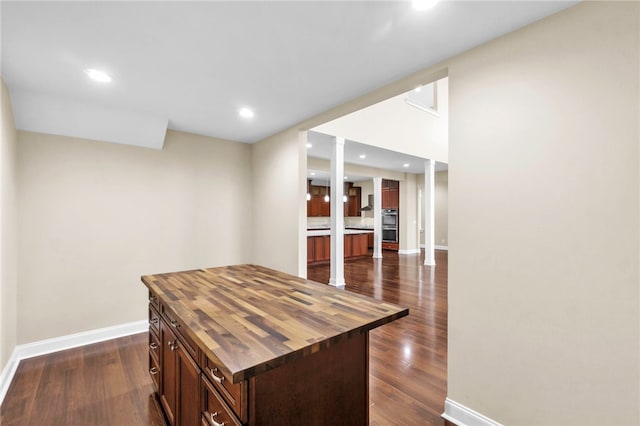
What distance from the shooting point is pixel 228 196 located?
159 inches

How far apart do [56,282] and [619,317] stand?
4387mm

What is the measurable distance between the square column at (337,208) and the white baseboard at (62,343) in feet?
9.30

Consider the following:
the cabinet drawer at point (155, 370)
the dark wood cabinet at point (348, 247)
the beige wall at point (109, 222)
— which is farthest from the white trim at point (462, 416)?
the dark wood cabinet at point (348, 247)

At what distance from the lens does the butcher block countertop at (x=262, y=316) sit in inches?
39.2

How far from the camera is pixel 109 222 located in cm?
315

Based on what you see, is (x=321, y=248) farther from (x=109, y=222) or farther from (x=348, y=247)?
(x=109, y=222)

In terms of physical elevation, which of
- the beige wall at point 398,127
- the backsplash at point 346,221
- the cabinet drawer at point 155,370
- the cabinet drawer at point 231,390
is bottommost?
the cabinet drawer at point 155,370

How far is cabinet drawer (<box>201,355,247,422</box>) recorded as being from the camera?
973 millimetres

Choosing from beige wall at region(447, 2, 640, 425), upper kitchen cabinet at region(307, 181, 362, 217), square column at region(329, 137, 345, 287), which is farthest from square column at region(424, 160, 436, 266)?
beige wall at region(447, 2, 640, 425)

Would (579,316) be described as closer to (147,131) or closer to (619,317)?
(619,317)

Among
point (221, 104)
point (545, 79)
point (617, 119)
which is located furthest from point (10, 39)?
point (617, 119)

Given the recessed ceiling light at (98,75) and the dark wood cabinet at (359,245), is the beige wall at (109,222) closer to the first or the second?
the recessed ceiling light at (98,75)

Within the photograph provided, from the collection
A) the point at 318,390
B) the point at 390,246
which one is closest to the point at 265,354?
Result: the point at 318,390

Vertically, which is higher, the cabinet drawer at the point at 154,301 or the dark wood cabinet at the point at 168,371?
the cabinet drawer at the point at 154,301
